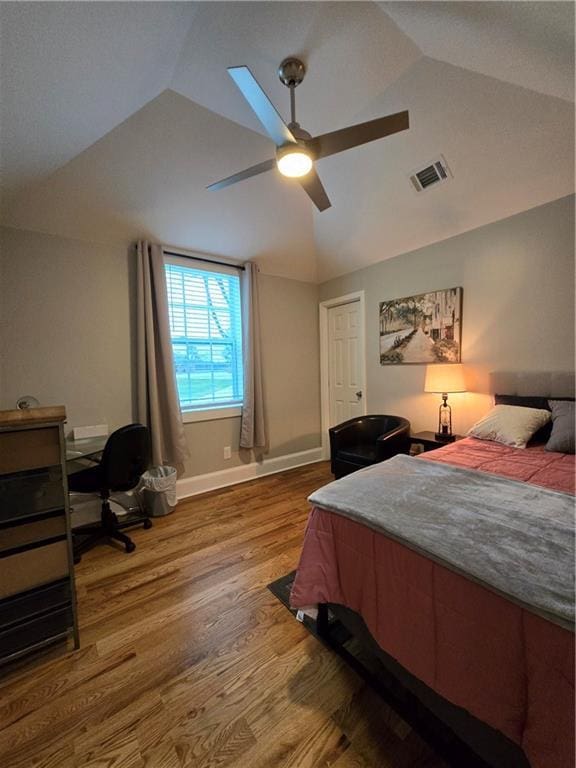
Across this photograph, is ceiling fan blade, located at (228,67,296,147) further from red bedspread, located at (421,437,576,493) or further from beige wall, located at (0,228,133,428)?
beige wall, located at (0,228,133,428)

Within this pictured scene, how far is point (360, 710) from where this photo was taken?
1.14 m

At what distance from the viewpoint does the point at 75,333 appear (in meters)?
2.56

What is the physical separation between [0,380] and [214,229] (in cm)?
216

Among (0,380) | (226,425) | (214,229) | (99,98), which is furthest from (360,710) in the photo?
(214,229)

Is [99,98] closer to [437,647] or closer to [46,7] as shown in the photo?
[46,7]

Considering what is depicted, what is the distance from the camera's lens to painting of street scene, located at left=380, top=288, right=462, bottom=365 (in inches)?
110

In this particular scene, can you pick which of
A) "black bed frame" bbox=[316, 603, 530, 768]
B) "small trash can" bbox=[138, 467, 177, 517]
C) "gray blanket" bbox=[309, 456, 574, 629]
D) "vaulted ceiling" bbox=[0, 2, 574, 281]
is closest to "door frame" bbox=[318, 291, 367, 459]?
"vaulted ceiling" bbox=[0, 2, 574, 281]

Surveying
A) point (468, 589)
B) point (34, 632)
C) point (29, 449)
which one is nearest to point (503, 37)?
point (468, 589)

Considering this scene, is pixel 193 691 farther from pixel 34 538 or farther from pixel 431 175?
pixel 431 175

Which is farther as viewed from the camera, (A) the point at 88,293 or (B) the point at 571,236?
(A) the point at 88,293

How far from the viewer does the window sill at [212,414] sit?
10.3 feet

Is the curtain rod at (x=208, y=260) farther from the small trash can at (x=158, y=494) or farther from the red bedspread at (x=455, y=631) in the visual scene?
the red bedspread at (x=455, y=631)

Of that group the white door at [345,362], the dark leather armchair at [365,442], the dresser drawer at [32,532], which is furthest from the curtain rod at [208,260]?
the dresser drawer at [32,532]

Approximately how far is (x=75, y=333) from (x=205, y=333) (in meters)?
1.17
